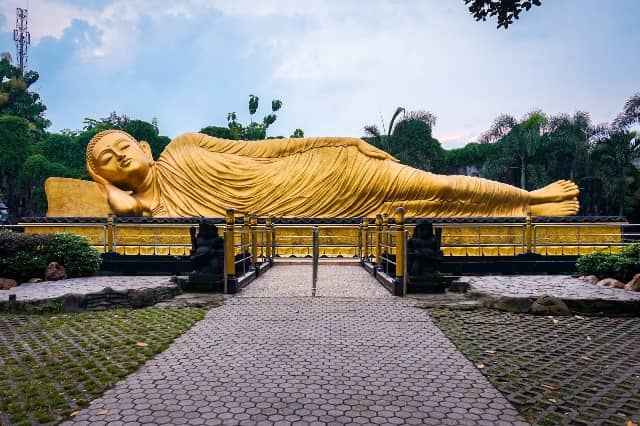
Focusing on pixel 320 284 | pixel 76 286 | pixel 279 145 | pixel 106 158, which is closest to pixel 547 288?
pixel 320 284

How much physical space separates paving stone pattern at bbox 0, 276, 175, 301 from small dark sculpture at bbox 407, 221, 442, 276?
324 centimetres

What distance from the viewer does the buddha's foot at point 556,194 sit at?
12.8 meters

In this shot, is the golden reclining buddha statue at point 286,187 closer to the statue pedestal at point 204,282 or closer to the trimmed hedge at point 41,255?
the trimmed hedge at point 41,255

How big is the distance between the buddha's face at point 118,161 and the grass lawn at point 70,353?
8.54 meters

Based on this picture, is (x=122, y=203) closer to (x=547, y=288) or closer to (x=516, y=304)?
(x=547, y=288)

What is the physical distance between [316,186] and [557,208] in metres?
6.15

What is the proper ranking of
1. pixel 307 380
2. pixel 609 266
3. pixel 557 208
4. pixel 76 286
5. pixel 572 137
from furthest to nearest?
pixel 572 137
pixel 557 208
pixel 609 266
pixel 76 286
pixel 307 380

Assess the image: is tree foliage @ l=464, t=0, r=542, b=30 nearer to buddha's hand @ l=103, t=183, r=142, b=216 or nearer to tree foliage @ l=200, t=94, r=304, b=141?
buddha's hand @ l=103, t=183, r=142, b=216

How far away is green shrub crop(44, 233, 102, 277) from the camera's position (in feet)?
26.2

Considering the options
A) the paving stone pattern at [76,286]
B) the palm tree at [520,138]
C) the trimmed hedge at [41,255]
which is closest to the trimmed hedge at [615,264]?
the paving stone pattern at [76,286]

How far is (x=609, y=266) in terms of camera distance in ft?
23.7

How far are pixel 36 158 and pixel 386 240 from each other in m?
22.9

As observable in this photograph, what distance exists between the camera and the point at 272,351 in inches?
152

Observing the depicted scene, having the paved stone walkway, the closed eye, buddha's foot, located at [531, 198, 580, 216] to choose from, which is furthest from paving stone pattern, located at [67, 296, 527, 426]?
the closed eye
